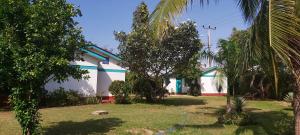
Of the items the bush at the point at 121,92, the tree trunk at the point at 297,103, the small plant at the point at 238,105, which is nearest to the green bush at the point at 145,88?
the bush at the point at 121,92

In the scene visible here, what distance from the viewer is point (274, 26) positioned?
261 inches

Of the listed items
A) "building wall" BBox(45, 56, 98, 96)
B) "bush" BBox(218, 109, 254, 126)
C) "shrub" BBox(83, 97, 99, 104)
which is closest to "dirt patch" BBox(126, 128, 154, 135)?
"bush" BBox(218, 109, 254, 126)

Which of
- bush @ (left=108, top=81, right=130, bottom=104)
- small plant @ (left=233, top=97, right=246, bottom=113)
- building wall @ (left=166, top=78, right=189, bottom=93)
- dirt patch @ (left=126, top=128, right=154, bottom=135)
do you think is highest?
building wall @ (left=166, top=78, right=189, bottom=93)

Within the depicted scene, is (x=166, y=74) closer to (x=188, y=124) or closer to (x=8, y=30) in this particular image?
(x=188, y=124)

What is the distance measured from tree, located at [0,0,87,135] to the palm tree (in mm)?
3703

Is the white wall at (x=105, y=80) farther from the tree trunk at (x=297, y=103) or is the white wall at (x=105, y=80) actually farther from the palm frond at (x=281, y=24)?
the palm frond at (x=281, y=24)

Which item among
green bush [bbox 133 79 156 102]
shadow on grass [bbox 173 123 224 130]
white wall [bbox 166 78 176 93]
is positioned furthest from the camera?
white wall [bbox 166 78 176 93]

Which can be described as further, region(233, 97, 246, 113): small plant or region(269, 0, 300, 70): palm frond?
region(233, 97, 246, 113): small plant

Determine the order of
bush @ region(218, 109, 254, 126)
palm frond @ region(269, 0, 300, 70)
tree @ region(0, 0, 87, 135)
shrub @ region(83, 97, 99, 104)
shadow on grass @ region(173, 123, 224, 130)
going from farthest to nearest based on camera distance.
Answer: shrub @ region(83, 97, 99, 104), bush @ region(218, 109, 254, 126), shadow on grass @ region(173, 123, 224, 130), tree @ region(0, 0, 87, 135), palm frond @ region(269, 0, 300, 70)

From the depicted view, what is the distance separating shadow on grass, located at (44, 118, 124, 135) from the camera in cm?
1211

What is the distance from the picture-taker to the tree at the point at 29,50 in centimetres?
947

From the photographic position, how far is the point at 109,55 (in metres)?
26.6

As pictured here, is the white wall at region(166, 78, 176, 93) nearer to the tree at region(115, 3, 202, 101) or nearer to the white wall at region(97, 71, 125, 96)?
the white wall at region(97, 71, 125, 96)

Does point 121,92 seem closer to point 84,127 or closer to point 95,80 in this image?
point 95,80
